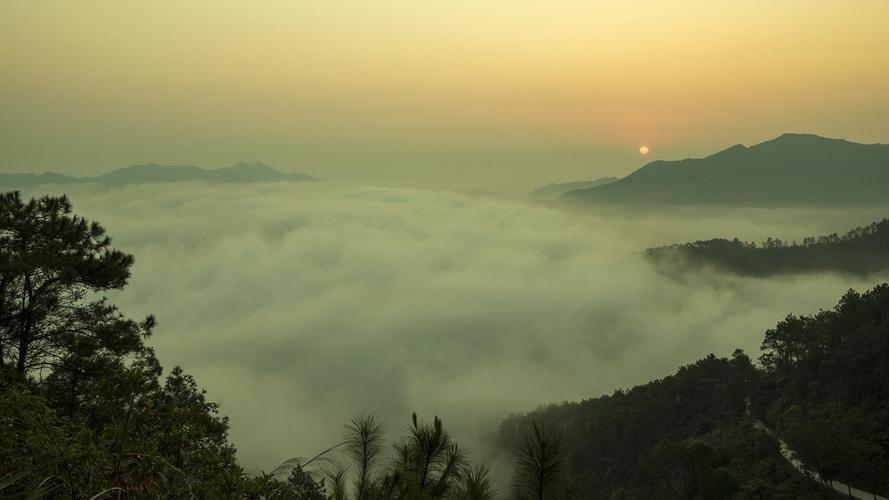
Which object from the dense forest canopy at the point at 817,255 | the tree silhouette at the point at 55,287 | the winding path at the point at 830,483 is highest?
the dense forest canopy at the point at 817,255

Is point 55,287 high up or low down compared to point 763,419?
up

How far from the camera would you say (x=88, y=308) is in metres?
16.9

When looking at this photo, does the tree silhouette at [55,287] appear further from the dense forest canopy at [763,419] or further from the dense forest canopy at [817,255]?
the dense forest canopy at [817,255]

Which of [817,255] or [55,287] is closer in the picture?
[55,287]

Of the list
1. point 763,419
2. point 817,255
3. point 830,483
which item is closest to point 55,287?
point 830,483

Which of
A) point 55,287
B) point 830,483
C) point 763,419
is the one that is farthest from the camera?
point 763,419

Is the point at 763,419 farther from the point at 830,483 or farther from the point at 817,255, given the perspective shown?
the point at 817,255

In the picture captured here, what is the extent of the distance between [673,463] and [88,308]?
144 feet

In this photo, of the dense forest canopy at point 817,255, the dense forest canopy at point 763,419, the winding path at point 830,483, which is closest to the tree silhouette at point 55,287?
the dense forest canopy at point 763,419

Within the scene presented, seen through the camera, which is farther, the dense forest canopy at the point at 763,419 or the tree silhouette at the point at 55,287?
the dense forest canopy at the point at 763,419

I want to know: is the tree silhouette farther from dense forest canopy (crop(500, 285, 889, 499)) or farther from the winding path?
the winding path

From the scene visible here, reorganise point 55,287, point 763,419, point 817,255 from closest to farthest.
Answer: point 55,287 → point 763,419 → point 817,255

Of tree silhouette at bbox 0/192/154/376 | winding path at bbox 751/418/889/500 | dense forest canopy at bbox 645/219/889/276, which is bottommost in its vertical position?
winding path at bbox 751/418/889/500

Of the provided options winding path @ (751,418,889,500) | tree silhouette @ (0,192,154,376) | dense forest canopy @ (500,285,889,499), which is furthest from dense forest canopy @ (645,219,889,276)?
tree silhouette @ (0,192,154,376)
